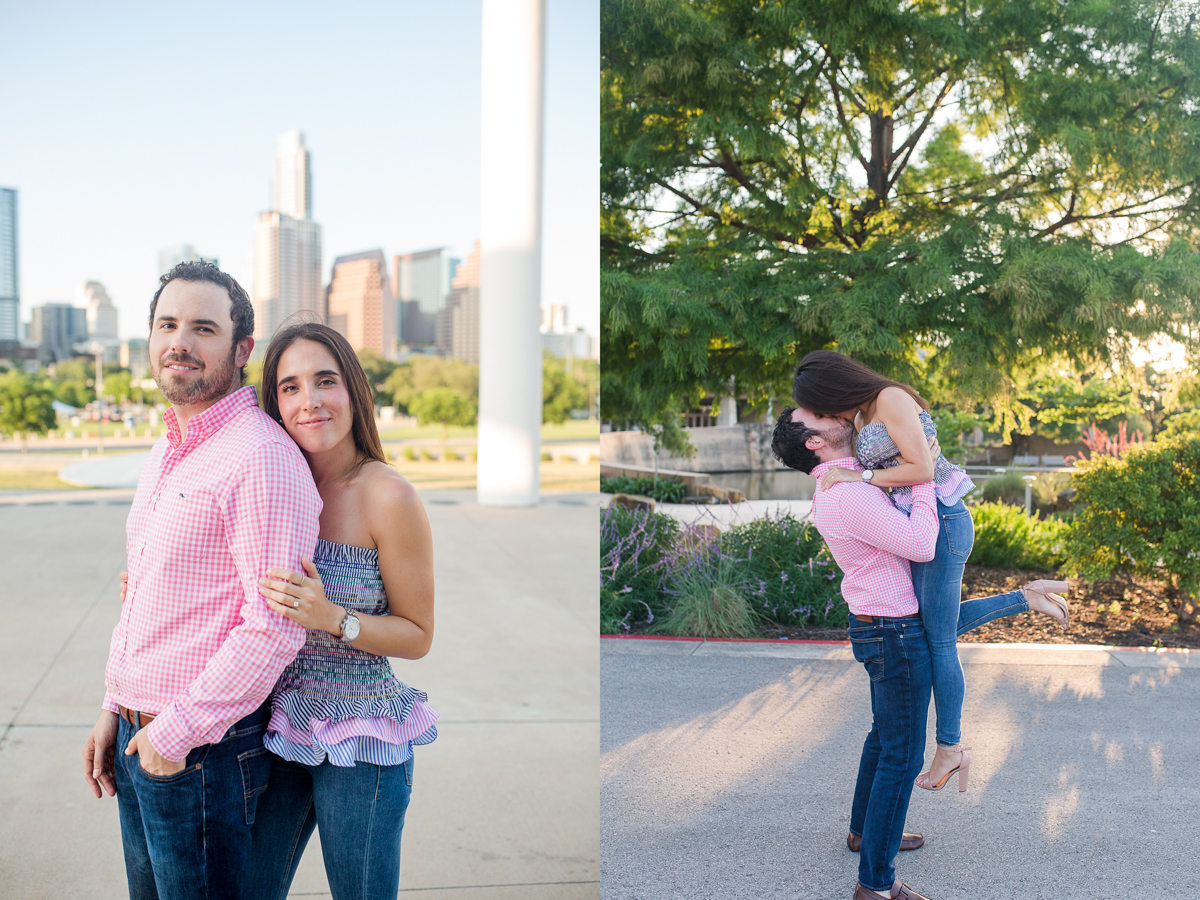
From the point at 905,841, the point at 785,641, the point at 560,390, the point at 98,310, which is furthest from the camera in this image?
the point at 560,390

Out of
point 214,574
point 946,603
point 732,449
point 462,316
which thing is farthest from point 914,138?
point 462,316

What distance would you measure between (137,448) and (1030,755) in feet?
59.5

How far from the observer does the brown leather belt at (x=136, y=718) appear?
1.68 meters

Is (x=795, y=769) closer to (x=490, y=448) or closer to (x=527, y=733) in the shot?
(x=527, y=733)

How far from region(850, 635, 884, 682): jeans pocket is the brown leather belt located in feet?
5.77

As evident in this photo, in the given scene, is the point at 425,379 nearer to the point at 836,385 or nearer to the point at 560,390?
the point at 560,390

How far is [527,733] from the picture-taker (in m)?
4.71

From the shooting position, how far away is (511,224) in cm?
1308

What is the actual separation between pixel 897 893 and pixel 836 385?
1497 millimetres

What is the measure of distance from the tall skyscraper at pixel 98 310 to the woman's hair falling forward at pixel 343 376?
1699 centimetres

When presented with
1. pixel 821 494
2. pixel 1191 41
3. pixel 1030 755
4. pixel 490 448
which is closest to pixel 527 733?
pixel 1030 755

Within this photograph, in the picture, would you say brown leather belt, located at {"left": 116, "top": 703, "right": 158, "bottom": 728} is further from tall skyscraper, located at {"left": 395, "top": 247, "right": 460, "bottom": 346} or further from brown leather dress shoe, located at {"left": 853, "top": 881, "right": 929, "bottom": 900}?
tall skyscraper, located at {"left": 395, "top": 247, "right": 460, "bottom": 346}

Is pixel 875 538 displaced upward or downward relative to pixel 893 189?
downward

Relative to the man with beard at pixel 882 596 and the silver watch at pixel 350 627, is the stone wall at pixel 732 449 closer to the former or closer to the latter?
the man with beard at pixel 882 596
